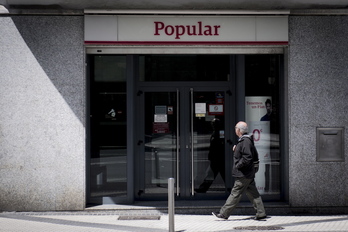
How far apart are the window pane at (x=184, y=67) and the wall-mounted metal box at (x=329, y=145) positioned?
2.18 meters

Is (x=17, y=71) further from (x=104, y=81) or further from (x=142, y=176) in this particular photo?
(x=142, y=176)

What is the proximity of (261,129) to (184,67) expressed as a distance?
6.47 ft

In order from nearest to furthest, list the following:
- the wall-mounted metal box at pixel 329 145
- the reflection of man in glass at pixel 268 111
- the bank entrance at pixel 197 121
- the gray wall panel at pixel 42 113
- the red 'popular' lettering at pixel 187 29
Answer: the gray wall panel at pixel 42 113 < the red 'popular' lettering at pixel 187 29 < the wall-mounted metal box at pixel 329 145 < the bank entrance at pixel 197 121 < the reflection of man in glass at pixel 268 111

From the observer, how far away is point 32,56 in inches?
435

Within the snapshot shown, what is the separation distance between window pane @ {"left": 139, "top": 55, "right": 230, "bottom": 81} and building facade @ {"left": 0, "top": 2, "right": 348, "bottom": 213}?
0.8 inches

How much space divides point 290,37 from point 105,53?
11.5 ft

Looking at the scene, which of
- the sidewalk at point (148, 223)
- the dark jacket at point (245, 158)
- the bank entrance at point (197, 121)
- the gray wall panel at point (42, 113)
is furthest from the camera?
the bank entrance at point (197, 121)

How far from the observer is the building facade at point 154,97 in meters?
11.1

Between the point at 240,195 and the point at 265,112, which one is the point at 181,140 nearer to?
the point at 265,112

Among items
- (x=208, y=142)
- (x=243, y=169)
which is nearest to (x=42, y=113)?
(x=208, y=142)

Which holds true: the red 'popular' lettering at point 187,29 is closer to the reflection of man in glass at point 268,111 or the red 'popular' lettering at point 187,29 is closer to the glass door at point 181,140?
the glass door at point 181,140

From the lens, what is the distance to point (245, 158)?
32.2 ft

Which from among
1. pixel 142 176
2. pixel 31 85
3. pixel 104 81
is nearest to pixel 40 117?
pixel 31 85

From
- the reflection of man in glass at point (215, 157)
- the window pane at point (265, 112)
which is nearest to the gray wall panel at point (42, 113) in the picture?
the reflection of man in glass at point (215, 157)
